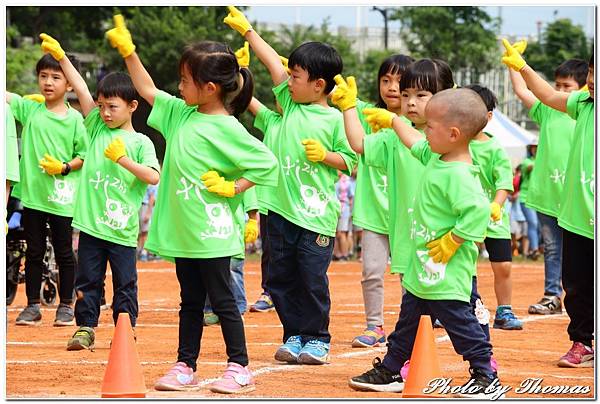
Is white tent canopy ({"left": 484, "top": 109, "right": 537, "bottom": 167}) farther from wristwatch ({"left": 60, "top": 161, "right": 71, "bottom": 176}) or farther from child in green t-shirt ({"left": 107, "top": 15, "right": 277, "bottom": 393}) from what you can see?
child in green t-shirt ({"left": 107, "top": 15, "right": 277, "bottom": 393})

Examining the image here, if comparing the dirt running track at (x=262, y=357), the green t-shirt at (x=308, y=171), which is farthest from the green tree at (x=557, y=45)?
the green t-shirt at (x=308, y=171)

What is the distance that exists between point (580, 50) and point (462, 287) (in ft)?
138

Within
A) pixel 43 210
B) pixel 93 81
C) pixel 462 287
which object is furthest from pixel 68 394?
pixel 93 81

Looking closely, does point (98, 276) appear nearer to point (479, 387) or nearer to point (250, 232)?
point (250, 232)

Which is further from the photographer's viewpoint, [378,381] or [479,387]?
[378,381]

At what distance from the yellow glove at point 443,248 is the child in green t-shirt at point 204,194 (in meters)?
0.99

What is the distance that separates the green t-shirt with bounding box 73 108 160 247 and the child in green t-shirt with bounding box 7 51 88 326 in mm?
1240

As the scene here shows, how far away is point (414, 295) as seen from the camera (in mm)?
6723

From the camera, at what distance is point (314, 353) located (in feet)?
25.8

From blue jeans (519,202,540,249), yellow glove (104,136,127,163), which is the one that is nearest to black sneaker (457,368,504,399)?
yellow glove (104,136,127,163)

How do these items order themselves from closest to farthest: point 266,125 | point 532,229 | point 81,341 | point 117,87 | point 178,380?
point 178,380 → point 81,341 → point 117,87 → point 266,125 → point 532,229

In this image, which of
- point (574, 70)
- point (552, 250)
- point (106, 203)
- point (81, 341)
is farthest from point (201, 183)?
point (552, 250)

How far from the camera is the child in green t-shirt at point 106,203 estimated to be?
8.75 meters

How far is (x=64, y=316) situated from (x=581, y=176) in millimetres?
4788
